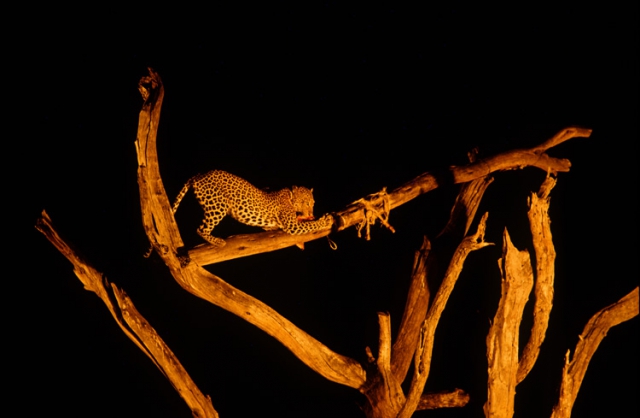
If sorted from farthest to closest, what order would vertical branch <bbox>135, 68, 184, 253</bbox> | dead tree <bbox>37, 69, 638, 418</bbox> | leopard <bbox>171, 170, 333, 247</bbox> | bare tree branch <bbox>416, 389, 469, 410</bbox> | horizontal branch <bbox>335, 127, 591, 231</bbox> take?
bare tree branch <bbox>416, 389, 469, 410</bbox> → horizontal branch <bbox>335, 127, 591, 231</bbox> → leopard <bbox>171, 170, 333, 247</bbox> → dead tree <bbox>37, 69, 638, 418</bbox> → vertical branch <bbox>135, 68, 184, 253</bbox>

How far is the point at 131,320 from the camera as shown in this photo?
3.37 meters

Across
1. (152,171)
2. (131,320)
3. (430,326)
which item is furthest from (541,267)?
(131,320)

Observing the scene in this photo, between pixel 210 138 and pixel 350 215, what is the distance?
4.09 feet

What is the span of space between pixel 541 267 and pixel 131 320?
220 centimetres

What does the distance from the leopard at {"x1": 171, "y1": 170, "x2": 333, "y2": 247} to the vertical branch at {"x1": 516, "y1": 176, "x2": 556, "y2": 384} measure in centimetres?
110

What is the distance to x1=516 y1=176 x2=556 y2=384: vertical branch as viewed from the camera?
3.40 metres

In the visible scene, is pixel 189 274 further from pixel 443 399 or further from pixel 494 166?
pixel 494 166

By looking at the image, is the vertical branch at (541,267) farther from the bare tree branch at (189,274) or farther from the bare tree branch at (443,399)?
the bare tree branch at (189,274)

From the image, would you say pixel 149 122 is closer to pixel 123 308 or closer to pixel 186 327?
pixel 123 308

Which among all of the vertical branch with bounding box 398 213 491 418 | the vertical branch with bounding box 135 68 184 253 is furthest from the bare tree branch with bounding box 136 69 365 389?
the vertical branch with bounding box 398 213 491 418

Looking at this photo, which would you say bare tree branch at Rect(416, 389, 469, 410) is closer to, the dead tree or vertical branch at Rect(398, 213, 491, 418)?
the dead tree

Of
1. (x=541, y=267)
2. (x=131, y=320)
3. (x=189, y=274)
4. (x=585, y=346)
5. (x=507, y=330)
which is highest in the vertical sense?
(x=541, y=267)

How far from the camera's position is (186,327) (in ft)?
14.3

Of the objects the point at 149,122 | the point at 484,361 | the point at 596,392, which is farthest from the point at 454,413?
the point at 149,122
